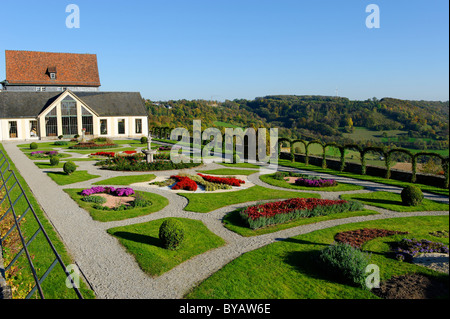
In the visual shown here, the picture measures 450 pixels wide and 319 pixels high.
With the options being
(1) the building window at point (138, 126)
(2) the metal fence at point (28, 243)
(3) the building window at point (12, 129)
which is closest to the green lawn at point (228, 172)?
(2) the metal fence at point (28, 243)

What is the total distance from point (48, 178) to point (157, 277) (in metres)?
16.7

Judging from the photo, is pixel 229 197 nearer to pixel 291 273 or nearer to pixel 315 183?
pixel 315 183

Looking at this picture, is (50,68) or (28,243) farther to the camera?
(50,68)

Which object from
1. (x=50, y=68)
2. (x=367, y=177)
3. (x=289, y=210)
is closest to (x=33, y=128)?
(x=50, y=68)

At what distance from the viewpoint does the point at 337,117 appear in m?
57.7

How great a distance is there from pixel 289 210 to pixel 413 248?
494 cm

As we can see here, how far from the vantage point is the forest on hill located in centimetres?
4244

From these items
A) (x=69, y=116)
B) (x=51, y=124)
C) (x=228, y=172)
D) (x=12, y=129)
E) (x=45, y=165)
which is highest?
(x=69, y=116)

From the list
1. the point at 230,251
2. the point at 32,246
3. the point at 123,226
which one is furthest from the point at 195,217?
the point at 32,246

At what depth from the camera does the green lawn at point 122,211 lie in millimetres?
14195

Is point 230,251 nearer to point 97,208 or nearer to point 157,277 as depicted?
point 157,277

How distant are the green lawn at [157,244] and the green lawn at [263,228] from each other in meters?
1.06

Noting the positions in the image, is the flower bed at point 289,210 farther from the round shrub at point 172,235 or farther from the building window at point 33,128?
the building window at point 33,128

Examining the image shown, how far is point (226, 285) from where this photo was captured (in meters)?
8.61
